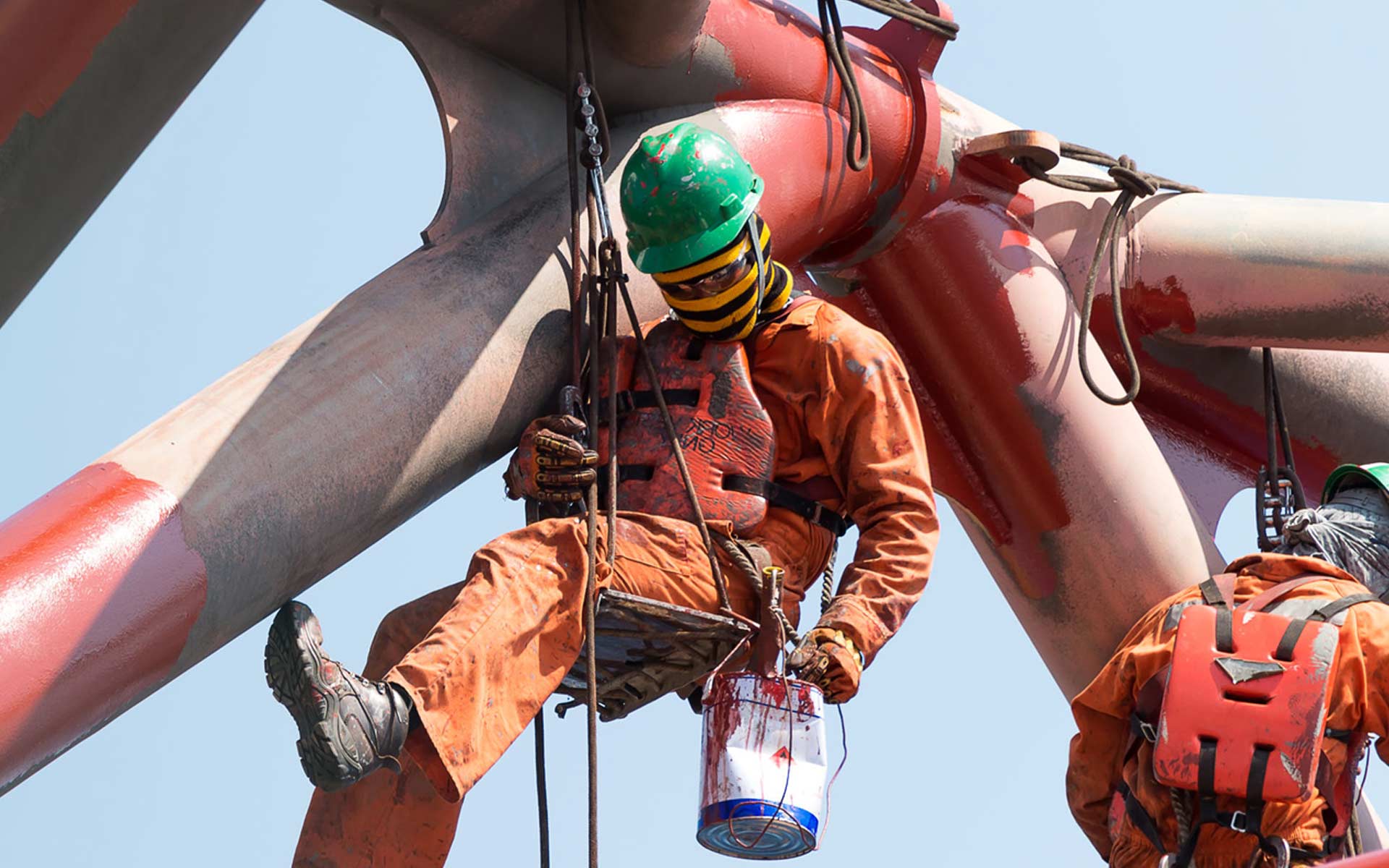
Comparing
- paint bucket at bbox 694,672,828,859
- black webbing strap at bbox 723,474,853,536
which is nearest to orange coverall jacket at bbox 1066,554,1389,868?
paint bucket at bbox 694,672,828,859

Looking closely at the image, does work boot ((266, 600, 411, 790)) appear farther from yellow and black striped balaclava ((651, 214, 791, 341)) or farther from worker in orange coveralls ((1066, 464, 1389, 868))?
worker in orange coveralls ((1066, 464, 1389, 868))

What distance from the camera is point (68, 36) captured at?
4.77 metres

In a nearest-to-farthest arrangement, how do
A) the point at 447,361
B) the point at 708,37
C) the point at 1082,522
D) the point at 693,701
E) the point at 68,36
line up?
the point at 68,36 → the point at 447,361 → the point at 693,701 → the point at 708,37 → the point at 1082,522

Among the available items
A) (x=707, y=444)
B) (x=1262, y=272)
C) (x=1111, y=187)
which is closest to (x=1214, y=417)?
(x=1262, y=272)

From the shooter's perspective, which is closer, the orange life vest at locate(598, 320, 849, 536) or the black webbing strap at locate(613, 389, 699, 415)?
the orange life vest at locate(598, 320, 849, 536)

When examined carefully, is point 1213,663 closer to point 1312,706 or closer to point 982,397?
point 1312,706

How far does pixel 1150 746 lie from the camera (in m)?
5.64

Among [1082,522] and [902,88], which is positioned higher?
[902,88]

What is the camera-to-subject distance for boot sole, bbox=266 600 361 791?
190 inches

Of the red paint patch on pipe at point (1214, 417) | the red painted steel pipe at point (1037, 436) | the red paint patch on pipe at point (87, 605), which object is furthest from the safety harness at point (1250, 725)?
the red paint patch on pipe at point (1214, 417)

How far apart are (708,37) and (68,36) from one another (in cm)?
261

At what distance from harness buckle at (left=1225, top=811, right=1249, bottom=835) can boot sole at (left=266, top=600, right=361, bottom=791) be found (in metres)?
2.17

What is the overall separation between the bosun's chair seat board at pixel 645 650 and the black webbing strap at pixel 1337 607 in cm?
146

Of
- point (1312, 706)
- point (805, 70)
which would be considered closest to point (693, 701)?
point (1312, 706)
